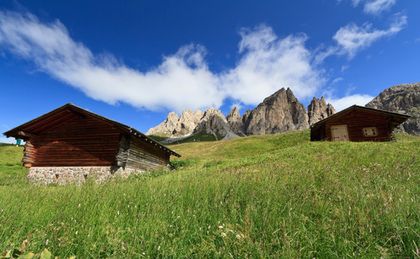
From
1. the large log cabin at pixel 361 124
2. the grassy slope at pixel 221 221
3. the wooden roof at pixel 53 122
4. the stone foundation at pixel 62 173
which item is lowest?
the grassy slope at pixel 221 221

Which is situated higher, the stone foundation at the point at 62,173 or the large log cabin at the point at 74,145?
the large log cabin at the point at 74,145

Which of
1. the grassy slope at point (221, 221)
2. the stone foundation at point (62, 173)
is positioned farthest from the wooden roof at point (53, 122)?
the grassy slope at point (221, 221)

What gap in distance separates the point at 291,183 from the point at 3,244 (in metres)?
4.79

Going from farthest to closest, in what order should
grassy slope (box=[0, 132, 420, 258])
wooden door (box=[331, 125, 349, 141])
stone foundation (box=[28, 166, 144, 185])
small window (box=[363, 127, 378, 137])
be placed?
wooden door (box=[331, 125, 349, 141]) < small window (box=[363, 127, 378, 137]) < stone foundation (box=[28, 166, 144, 185]) < grassy slope (box=[0, 132, 420, 258])

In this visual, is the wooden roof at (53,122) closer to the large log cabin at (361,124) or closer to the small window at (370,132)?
the large log cabin at (361,124)

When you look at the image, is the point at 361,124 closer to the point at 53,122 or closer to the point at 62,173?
the point at 62,173

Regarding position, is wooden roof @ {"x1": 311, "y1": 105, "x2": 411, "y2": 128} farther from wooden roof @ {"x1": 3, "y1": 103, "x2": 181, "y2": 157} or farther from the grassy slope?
the grassy slope

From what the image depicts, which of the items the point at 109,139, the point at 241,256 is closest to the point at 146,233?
the point at 241,256

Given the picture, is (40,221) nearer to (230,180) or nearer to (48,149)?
(230,180)

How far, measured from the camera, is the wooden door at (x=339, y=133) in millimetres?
33869

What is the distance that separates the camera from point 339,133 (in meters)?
34.2

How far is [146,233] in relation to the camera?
349cm

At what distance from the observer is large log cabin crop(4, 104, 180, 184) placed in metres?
22.3

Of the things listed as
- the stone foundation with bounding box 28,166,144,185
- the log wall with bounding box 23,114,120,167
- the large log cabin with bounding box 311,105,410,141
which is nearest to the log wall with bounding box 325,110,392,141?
the large log cabin with bounding box 311,105,410,141
